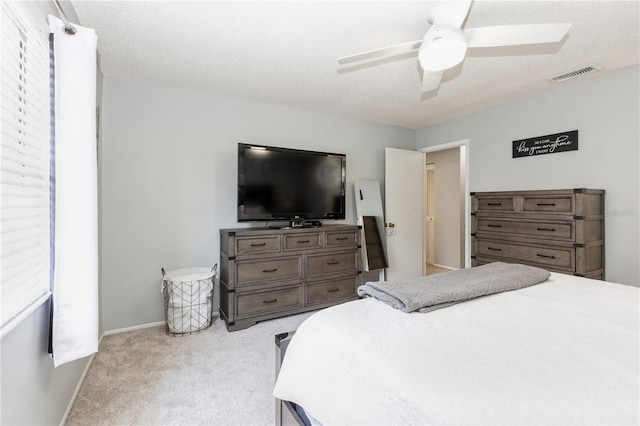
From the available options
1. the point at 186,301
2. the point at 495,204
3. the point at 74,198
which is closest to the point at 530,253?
the point at 495,204

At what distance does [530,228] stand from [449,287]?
2025 millimetres

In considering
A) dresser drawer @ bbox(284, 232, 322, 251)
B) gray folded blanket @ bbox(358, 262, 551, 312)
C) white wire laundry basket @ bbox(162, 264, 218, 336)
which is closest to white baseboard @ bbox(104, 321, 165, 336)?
white wire laundry basket @ bbox(162, 264, 218, 336)

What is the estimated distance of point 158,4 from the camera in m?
1.79

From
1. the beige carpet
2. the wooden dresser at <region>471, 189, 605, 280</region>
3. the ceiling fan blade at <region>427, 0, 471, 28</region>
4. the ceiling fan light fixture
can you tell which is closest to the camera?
the ceiling fan blade at <region>427, 0, 471, 28</region>

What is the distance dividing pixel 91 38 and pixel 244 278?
2098 mm

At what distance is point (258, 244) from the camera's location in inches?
116

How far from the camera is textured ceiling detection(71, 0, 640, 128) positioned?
1.82m

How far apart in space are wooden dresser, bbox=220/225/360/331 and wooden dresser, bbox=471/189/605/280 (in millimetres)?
1515

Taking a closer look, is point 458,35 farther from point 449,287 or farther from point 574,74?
point 574,74

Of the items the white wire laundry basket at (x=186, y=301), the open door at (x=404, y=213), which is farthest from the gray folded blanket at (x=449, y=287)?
the open door at (x=404, y=213)

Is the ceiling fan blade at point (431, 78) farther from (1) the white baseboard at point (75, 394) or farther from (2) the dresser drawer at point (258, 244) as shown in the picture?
(1) the white baseboard at point (75, 394)

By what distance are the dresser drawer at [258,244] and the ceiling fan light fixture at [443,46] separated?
204 centimetres

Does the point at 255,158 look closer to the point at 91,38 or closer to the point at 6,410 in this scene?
the point at 91,38

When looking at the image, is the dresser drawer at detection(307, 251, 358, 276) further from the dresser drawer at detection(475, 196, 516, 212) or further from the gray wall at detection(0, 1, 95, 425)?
the gray wall at detection(0, 1, 95, 425)
